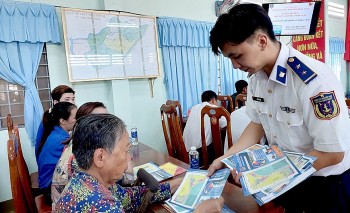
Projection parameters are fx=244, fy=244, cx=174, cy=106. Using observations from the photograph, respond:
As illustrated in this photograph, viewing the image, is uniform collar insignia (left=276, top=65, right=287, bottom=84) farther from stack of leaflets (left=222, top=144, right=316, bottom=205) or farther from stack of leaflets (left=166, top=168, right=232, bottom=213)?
stack of leaflets (left=166, top=168, right=232, bottom=213)

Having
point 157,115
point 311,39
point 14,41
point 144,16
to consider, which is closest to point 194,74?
point 157,115

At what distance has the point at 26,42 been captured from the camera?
283 cm

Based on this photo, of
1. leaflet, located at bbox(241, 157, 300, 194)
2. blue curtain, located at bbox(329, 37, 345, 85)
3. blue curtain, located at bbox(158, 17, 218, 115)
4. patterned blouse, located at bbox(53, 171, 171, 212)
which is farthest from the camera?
blue curtain, located at bbox(329, 37, 345, 85)

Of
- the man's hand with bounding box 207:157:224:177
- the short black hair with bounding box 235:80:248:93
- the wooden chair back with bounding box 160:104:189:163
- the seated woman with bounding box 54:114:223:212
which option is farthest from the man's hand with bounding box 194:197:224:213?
the short black hair with bounding box 235:80:248:93

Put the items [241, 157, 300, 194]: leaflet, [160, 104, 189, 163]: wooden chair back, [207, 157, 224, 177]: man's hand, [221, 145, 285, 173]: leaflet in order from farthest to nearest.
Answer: [160, 104, 189, 163]: wooden chair back < [207, 157, 224, 177]: man's hand < [221, 145, 285, 173]: leaflet < [241, 157, 300, 194]: leaflet

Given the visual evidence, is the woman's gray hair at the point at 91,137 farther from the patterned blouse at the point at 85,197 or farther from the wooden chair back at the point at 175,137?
the wooden chair back at the point at 175,137

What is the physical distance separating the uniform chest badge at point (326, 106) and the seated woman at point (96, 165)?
493 mm

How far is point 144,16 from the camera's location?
3586mm

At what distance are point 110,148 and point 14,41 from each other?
105 inches

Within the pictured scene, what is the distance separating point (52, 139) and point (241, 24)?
59.0 inches

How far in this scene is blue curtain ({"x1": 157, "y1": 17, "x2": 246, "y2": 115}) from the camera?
12.7ft

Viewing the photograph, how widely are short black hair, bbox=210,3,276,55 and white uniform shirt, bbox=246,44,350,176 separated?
17 centimetres

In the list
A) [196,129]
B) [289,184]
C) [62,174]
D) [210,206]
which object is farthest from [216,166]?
[196,129]

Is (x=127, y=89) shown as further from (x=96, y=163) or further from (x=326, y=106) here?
(x=326, y=106)
